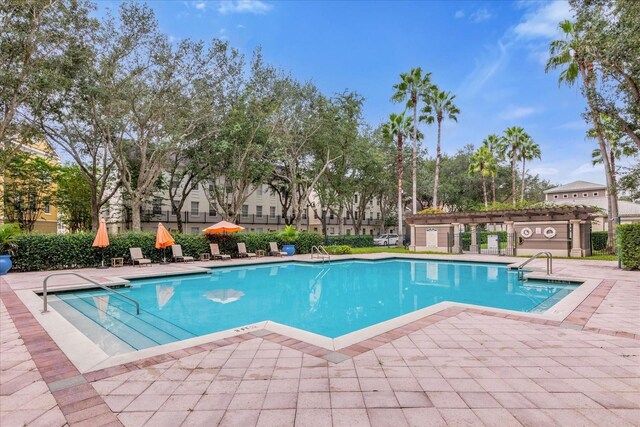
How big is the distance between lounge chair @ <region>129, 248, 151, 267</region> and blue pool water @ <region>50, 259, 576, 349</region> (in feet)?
9.40

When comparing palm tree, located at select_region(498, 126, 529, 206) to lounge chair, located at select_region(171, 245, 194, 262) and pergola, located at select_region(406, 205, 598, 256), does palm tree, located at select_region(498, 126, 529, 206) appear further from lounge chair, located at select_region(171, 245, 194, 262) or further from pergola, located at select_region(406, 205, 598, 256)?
lounge chair, located at select_region(171, 245, 194, 262)

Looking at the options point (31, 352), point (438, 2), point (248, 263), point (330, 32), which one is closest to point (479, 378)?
point (31, 352)

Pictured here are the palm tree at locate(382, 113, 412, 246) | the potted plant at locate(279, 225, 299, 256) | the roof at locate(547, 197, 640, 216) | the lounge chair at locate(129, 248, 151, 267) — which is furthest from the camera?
the roof at locate(547, 197, 640, 216)

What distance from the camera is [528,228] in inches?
862

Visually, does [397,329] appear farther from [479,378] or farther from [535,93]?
[535,93]

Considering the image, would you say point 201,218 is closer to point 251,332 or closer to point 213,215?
point 213,215

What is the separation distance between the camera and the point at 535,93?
18969mm

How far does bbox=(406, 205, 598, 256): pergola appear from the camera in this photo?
20344 mm

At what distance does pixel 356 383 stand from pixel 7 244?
15.3m

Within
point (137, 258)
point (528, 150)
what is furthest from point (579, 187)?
point (137, 258)

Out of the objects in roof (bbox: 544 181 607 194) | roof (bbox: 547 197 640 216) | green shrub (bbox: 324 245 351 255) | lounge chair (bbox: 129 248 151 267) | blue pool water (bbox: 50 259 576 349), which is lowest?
blue pool water (bbox: 50 259 576 349)

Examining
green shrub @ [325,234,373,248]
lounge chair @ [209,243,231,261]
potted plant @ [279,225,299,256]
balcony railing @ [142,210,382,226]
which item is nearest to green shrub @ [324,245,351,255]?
potted plant @ [279,225,299,256]

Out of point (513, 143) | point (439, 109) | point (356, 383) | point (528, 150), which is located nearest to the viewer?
point (356, 383)

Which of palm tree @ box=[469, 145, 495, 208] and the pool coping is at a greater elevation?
palm tree @ box=[469, 145, 495, 208]
